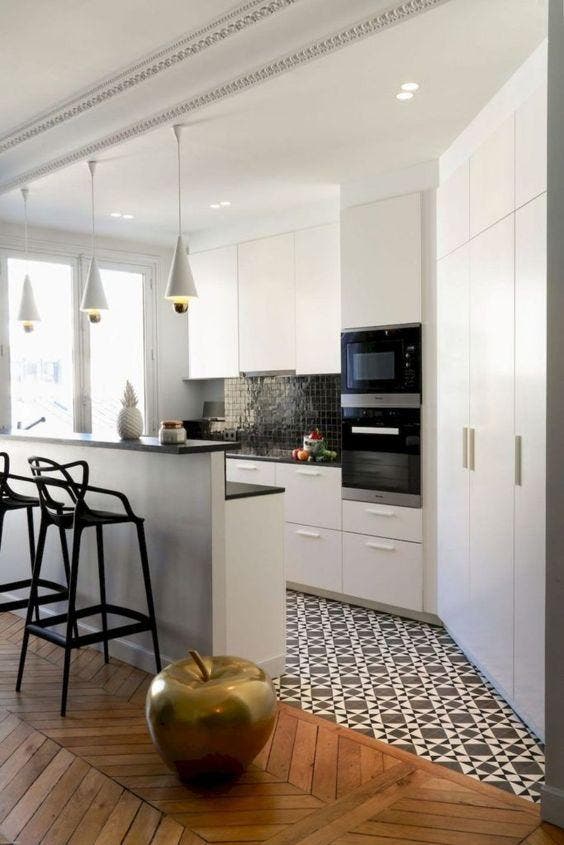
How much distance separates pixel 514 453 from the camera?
310cm

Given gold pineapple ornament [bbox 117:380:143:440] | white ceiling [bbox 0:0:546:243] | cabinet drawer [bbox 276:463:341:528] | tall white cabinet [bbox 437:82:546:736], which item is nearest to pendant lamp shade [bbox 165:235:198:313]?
gold pineapple ornament [bbox 117:380:143:440]

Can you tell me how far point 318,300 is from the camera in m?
5.26

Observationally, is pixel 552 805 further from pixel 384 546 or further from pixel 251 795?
pixel 384 546

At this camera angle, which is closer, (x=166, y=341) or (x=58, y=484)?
(x=58, y=484)

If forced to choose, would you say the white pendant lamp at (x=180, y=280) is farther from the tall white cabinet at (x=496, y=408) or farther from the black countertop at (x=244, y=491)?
the tall white cabinet at (x=496, y=408)

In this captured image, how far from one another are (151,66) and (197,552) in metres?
2.08

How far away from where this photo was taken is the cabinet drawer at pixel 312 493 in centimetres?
494

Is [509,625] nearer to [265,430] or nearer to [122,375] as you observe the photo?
[265,430]

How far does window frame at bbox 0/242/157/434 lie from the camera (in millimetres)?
5652

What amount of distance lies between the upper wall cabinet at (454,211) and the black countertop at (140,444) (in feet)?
5.22

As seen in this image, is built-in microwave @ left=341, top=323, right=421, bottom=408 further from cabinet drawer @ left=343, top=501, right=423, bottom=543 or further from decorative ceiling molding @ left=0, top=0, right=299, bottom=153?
decorative ceiling molding @ left=0, top=0, right=299, bottom=153

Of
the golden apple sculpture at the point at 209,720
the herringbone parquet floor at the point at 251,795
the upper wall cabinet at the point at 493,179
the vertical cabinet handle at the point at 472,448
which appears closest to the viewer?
the herringbone parquet floor at the point at 251,795

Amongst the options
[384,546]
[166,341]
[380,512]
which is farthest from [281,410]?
[384,546]

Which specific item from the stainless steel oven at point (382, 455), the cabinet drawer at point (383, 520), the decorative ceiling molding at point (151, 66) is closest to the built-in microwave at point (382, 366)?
the stainless steel oven at point (382, 455)
